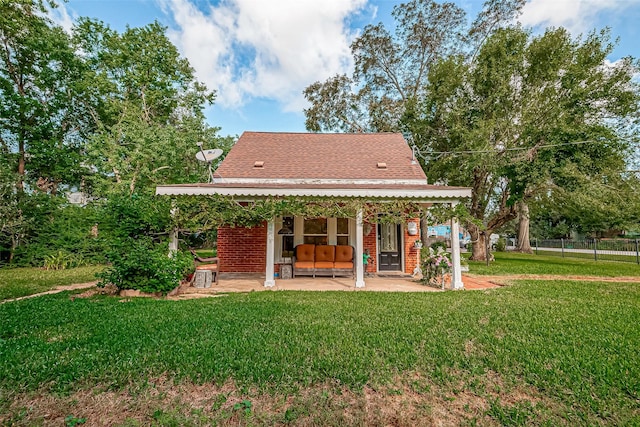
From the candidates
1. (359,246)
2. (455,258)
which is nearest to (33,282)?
(359,246)

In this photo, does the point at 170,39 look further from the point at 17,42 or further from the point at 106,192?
the point at 106,192

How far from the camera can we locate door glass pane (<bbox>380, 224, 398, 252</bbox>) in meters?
12.1

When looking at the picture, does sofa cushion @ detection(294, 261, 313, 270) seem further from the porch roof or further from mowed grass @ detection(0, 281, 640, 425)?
mowed grass @ detection(0, 281, 640, 425)

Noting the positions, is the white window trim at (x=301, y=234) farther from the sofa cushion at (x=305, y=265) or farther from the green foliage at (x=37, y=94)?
the green foliage at (x=37, y=94)

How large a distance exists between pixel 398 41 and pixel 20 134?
86.9 ft

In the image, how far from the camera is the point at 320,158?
44.2ft

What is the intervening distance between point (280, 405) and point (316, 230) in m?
8.80

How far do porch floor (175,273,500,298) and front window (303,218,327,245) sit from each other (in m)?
1.42

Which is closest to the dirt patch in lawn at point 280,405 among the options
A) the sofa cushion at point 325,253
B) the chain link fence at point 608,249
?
the sofa cushion at point 325,253

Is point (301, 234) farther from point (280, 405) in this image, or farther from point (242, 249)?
point (280, 405)

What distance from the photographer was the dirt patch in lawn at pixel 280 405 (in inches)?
106

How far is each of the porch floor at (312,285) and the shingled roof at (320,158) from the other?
3791 mm

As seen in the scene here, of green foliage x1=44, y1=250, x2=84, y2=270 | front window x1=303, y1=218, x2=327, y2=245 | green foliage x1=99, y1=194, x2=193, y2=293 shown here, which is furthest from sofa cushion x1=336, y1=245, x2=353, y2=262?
green foliage x1=44, y1=250, x2=84, y2=270

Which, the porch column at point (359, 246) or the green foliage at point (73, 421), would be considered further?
the porch column at point (359, 246)
